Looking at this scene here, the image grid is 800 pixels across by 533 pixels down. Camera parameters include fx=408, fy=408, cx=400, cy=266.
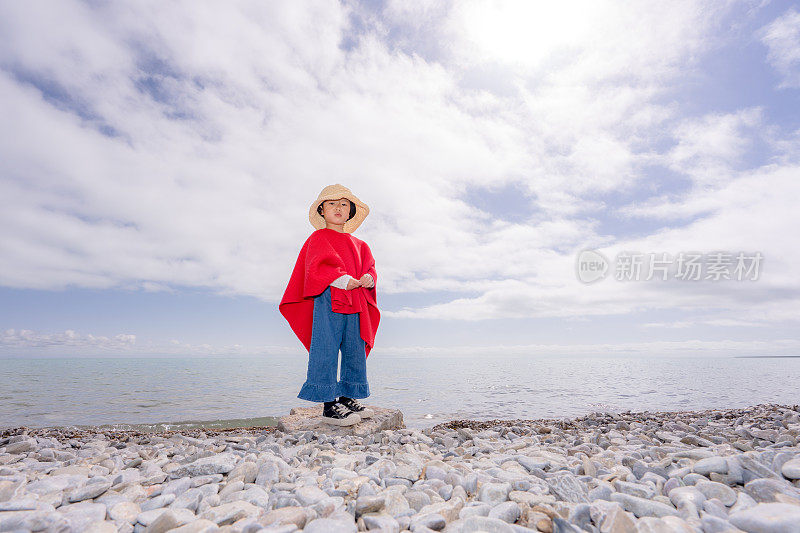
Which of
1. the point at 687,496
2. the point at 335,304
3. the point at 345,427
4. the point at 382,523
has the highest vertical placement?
the point at 335,304

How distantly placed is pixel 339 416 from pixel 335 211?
2.73m

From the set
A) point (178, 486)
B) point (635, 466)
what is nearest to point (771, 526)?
point (635, 466)

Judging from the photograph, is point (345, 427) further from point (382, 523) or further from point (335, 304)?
point (382, 523)

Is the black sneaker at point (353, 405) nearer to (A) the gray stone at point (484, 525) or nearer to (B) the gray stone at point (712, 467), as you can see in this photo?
(A) the gray stone at point (484, 525)

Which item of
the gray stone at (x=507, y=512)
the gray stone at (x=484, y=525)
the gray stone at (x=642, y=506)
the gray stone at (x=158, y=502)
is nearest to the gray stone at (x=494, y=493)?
→ the gray stone at (x=507, y=512)

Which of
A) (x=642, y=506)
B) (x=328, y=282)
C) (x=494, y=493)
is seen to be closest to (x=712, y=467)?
(x=642, y=506)

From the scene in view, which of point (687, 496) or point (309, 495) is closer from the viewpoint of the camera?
point (687, 496)

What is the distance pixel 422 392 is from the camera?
1223 cm

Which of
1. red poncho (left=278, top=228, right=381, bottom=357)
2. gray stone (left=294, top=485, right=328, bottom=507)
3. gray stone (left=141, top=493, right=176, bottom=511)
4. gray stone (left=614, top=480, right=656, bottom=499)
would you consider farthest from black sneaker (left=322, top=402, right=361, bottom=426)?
gray stone (left=614, top=480, right=656, bottom=499)

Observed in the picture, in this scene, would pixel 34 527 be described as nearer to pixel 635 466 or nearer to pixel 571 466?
pixel 571 466

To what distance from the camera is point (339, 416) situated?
534 cm

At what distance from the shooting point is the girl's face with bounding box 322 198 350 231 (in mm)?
5582

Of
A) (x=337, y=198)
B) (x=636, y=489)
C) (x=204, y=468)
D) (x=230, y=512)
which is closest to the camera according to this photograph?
(x=230, y=512)

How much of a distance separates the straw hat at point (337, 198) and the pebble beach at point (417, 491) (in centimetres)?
306
